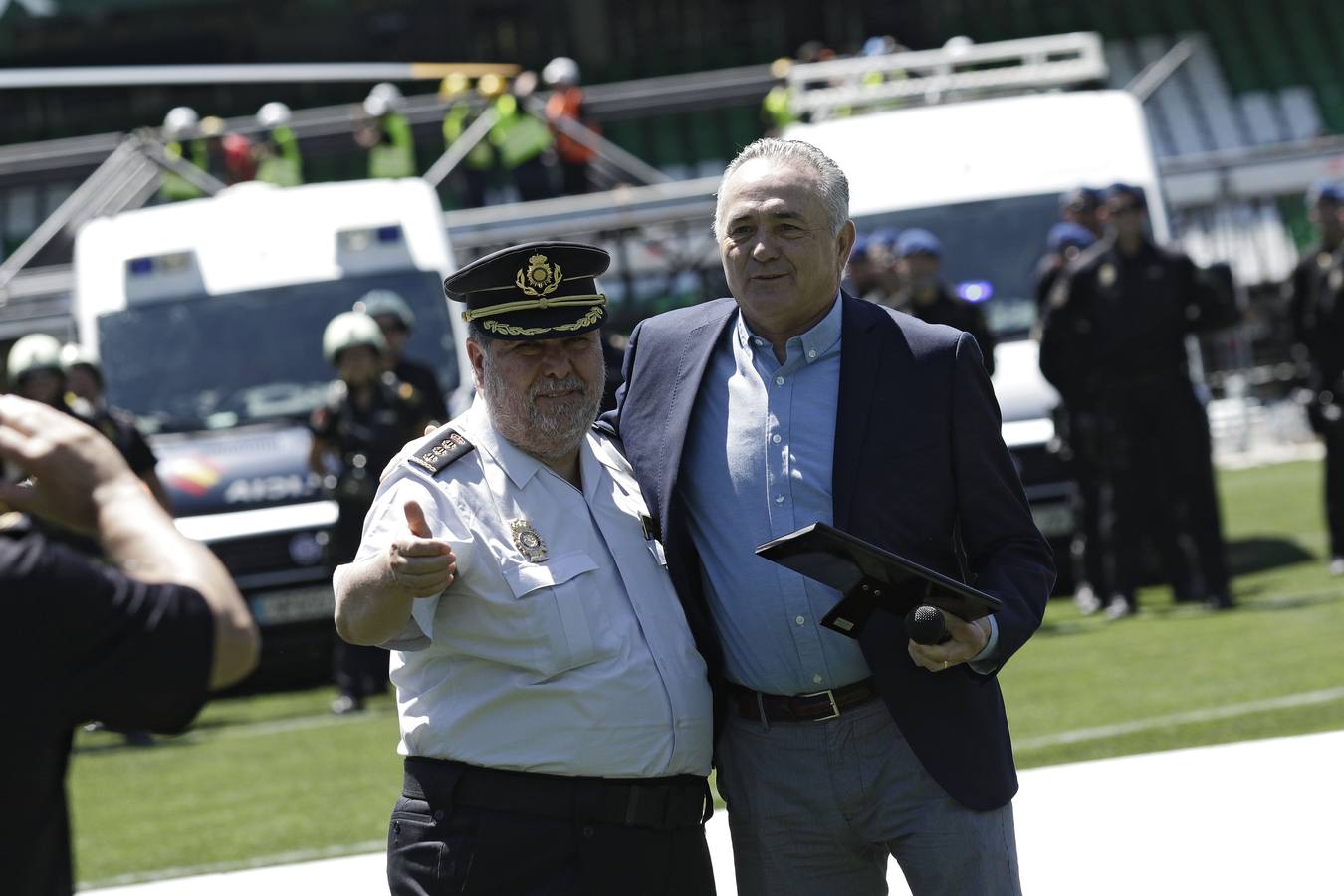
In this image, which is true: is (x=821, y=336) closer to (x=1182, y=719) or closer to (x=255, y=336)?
(x=1182, y=719)

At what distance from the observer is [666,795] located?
11.8 ft

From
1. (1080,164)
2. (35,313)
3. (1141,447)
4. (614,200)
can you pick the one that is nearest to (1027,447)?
(1141,447)

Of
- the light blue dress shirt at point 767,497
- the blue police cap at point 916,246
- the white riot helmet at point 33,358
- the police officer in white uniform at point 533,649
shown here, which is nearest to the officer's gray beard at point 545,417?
the police officer in white uniform at point 533,649

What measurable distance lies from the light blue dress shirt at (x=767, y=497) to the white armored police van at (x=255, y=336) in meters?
7.55

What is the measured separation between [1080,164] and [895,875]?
740cm

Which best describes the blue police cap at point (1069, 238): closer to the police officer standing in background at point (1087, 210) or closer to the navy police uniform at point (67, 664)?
the police officer standing in background at point (1087, 210)

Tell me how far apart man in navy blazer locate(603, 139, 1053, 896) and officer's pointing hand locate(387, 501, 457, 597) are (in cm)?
55

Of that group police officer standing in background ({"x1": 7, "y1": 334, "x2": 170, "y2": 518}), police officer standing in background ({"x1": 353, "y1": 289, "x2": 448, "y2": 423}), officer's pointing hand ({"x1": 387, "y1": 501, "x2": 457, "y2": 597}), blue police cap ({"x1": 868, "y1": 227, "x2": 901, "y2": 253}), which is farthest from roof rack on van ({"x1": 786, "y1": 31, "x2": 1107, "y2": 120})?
officer's pointing hand ({"x1": 387, "y1": 501, "x2": 457, "y2": 597})

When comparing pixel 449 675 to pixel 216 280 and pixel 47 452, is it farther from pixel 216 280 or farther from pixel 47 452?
pixel 216 280

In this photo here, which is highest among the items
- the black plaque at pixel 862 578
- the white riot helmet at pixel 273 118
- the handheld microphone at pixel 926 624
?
the white riot helmet at pixel 273 118

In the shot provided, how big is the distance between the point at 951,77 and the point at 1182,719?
707 cm

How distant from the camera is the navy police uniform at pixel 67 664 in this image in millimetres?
2377

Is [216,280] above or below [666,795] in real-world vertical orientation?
above

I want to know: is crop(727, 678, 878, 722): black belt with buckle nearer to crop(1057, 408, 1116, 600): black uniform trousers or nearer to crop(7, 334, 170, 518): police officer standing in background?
crop(7, 334, 170, 518): police officer standing in background
